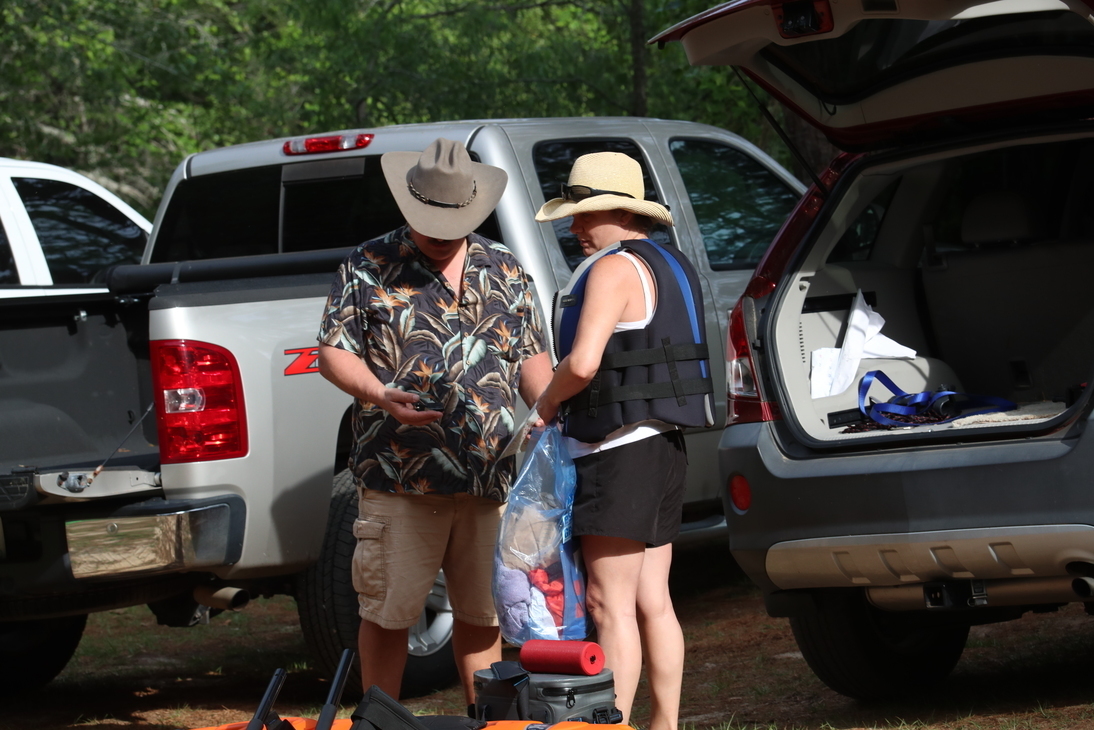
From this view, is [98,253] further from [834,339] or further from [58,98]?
[58,98]

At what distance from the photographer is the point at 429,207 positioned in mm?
3865

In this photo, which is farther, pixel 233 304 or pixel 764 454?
pixel 233 304

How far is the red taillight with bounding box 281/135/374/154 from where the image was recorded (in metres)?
5.33

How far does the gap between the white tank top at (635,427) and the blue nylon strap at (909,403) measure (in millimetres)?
949

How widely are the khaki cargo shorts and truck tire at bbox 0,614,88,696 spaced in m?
2.46

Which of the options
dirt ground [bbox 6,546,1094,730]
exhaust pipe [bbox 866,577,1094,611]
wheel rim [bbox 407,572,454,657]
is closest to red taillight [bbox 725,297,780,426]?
exhaust pipe [bbox 866,577,1094,611]

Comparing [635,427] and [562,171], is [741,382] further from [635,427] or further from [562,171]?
[562,171]

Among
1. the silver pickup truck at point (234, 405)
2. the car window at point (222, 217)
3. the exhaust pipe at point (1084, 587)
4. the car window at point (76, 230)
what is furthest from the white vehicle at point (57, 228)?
the exhaust pipe at point (1084, 587)

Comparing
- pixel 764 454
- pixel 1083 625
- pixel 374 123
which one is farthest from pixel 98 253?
pixel 374 123

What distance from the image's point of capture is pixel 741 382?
4.27 metres

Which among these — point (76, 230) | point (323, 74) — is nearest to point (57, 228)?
point (76, 230)

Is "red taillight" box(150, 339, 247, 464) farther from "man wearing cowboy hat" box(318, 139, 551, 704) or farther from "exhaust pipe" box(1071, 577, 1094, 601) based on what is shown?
"exhaust pipe" box(1071, 577, 1094, 601)

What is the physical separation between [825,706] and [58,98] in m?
12.3

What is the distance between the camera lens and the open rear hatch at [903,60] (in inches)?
151
